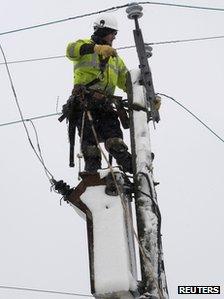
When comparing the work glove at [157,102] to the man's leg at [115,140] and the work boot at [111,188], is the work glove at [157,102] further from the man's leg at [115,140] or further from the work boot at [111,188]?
the work boot at [111,188]

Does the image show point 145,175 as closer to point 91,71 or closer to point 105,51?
point 105,51

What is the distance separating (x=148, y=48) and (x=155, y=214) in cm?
141

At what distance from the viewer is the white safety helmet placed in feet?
16.8

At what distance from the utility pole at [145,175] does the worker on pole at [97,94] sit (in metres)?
0.22

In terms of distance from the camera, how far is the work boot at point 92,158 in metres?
4.59

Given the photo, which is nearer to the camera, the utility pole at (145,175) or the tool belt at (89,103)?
the utility pole at (145,175)

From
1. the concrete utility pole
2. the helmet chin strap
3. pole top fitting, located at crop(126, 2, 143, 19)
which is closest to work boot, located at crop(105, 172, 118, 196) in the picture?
the concrete utility pole

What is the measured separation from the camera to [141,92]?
4648mm

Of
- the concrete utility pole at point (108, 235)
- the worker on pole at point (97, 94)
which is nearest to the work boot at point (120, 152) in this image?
the worker on pole at point (97, 94)

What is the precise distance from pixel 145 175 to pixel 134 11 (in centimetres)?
120

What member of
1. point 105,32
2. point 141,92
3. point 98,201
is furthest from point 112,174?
point 105,32

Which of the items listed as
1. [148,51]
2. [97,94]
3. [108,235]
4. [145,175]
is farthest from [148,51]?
[108,235]

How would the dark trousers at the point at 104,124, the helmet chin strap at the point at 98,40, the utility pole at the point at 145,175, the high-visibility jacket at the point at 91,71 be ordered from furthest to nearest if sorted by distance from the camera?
the helmet chin strap at the point at 98,40 < the high-visibility jacket at the point at 91,71 < the dark trousers at the point at 104,124 < the utility pole at the point at 145,175

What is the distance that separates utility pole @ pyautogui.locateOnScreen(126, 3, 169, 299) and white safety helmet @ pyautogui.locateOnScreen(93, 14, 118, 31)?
59 centimetres
